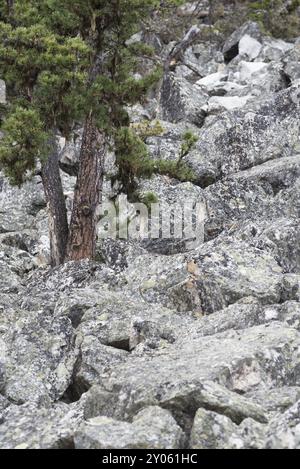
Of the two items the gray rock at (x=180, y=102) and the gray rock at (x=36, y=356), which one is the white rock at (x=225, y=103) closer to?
the gray rock at (x=180, y=102)

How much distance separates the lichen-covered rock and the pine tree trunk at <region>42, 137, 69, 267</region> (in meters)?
8.78

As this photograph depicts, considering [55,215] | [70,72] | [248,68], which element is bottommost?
[55,215]

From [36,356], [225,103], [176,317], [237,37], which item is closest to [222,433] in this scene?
[36,356]

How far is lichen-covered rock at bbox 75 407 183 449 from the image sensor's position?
6742mm

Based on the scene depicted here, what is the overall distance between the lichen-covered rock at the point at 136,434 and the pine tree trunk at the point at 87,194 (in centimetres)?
823

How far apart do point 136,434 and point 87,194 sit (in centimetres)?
Result: 894

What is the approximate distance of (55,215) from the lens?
1580 centimetres

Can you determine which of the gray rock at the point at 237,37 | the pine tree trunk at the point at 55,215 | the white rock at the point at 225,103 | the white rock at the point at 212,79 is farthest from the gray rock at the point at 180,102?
the gray rock at the point at 237,37

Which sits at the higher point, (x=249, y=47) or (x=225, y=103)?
(x=249, y=47)

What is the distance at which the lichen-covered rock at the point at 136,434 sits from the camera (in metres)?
6.74

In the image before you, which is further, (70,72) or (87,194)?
(87,194)

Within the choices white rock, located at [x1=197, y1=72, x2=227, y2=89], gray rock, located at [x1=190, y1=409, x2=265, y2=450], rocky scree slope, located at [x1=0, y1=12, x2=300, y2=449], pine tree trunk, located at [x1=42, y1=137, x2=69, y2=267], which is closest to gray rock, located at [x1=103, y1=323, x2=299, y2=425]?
rocky scree slope, located at [x1=0, y1=12, x2=300, y2=449]

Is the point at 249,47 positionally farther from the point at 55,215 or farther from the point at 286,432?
the point at 286,432

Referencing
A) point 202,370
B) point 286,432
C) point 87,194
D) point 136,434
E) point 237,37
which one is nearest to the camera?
point 286,432
